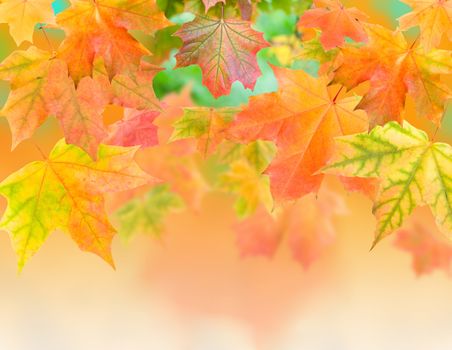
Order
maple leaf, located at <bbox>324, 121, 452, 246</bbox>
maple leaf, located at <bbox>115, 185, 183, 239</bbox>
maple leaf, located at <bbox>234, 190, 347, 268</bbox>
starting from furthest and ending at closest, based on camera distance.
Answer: maple leaf, located at <bbox>234, 190, 347, 268</bbox> → maple leaf, located at <bbox>115, 185, 183, 239</bbox> → maple leaf, located at <bbox>324, 121, 452, 246</bbox>

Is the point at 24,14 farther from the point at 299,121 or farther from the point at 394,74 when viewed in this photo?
the point at 394,74

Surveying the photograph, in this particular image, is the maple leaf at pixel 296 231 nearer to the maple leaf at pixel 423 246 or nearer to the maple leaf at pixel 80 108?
the maple leaf at pixel 423 246

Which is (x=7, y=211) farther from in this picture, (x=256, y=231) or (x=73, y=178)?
(x=256, y=231)

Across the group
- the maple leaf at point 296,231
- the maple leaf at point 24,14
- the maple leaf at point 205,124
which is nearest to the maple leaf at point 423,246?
the maple leaf at point 296,231

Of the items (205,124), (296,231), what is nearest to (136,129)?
(205,124)

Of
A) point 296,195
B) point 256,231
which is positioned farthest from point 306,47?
point 256,231

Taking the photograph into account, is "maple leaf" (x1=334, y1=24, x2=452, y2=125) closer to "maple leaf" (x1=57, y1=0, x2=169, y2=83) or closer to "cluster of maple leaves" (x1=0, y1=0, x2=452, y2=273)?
"cluster of maple leaves" (x1=0, y1=0, x2=452, y2=273)

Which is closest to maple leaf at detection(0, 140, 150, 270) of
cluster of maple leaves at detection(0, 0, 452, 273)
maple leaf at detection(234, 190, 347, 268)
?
→ cluster of maple leaves at detection(0, 0, 452, 273)
